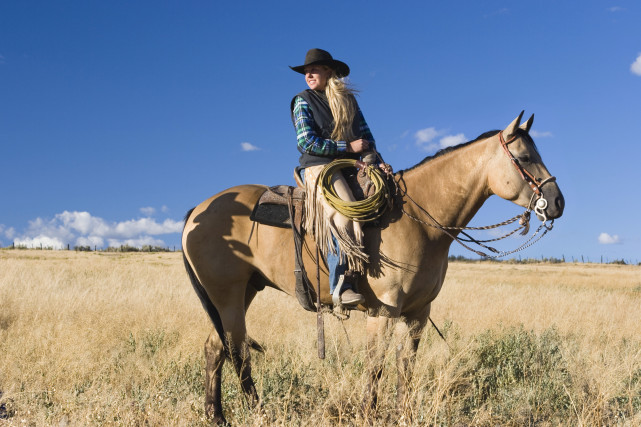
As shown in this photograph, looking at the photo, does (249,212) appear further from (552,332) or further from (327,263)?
(552,332)

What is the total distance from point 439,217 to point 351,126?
128 centimetres

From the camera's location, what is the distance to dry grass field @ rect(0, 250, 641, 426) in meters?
4.57

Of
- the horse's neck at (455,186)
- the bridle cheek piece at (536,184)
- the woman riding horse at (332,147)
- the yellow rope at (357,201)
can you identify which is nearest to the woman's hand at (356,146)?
the woman riding horse at (332,147)

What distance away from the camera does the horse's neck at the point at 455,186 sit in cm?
464

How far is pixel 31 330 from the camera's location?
334 inches

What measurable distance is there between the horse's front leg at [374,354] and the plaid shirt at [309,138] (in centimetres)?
163

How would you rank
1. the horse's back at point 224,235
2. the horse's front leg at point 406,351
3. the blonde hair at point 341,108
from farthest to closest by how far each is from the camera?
the horse's back at point 224,235 → the blonde hair at point 341,108 → the horse's front leg at point 406,351

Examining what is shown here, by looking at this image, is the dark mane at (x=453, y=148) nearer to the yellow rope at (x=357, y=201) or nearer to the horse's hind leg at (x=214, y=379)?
the yellow rope at (x=357, y=201)

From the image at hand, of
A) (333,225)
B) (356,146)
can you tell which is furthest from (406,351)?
(356,146)

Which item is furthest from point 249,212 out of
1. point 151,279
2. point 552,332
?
point 151,279

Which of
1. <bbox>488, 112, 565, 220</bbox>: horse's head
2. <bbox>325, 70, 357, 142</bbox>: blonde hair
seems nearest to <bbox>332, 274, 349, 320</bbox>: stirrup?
<bbox>325, 70, 357, 142</bbox>: blonde hair

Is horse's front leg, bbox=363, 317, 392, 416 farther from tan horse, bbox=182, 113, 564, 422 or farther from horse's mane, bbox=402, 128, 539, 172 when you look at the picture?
horse's mane, bbox=402, 128, 539, 172

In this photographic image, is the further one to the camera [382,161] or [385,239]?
[382,161]

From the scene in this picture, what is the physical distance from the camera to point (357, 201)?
14.9 feet
